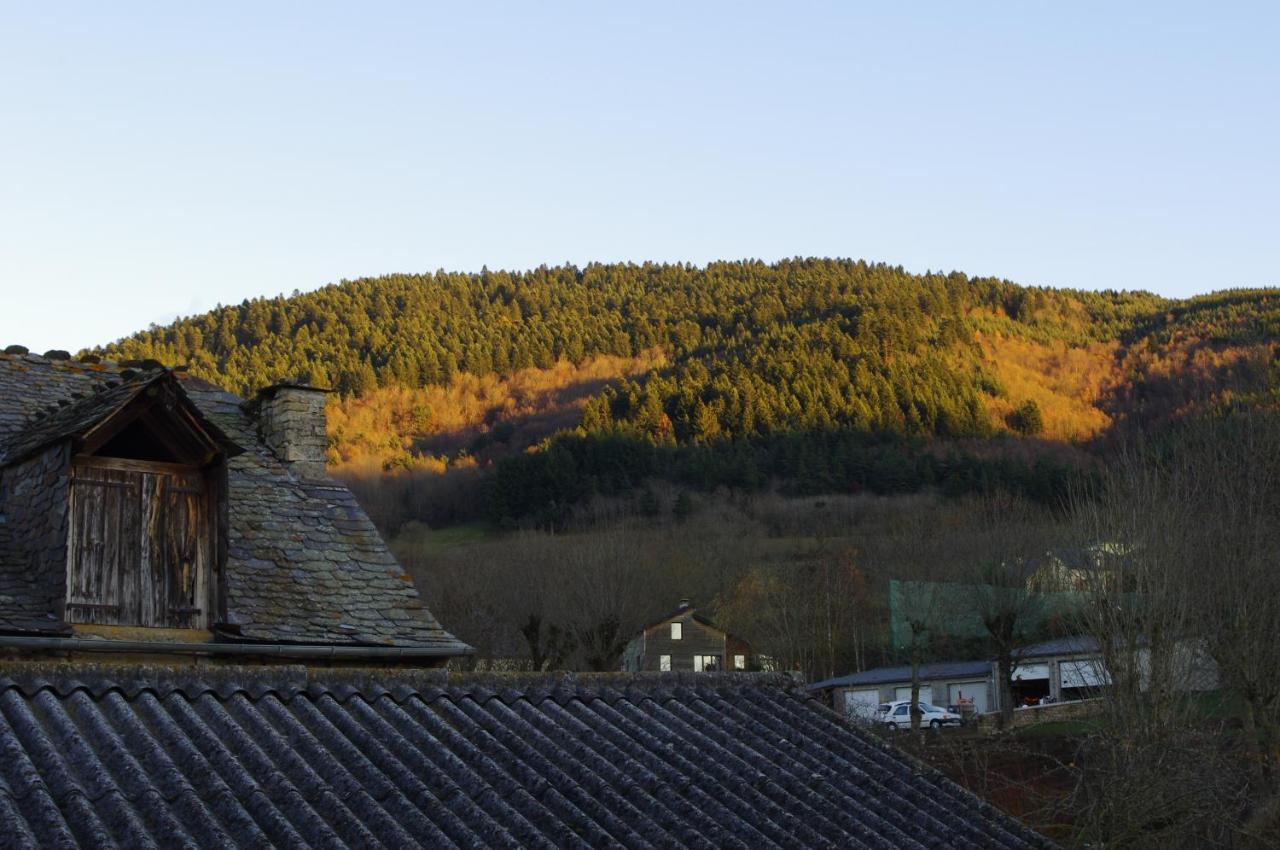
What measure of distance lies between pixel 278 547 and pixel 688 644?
5812 centimetres

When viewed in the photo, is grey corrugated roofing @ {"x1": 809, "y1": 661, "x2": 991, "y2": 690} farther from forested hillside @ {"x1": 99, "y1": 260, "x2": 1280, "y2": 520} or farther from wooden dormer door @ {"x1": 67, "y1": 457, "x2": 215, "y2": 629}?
wooden dormer door @ {"x1": 67, "y1": 457, "x2": 215, "y2": 629}

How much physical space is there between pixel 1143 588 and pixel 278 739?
80.1 feet

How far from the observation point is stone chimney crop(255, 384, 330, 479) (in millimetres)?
17047

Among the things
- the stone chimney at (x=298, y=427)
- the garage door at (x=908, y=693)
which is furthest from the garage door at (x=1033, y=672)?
the stone chimney at (x=298, y=427)

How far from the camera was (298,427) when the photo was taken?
1722 centimetres

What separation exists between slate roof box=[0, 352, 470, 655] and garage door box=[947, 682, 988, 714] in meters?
42.7

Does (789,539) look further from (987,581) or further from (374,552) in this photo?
(374,552)

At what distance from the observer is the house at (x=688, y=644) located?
7069 cm

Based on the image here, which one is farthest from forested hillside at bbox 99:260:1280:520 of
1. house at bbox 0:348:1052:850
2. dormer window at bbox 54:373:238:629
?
house at bbox 0:348:1052:850

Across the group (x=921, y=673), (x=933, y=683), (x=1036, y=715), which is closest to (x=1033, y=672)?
(x=933, y=683)

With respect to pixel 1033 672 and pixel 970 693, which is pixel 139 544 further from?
pixel 970 693

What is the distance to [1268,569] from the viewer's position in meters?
28.9

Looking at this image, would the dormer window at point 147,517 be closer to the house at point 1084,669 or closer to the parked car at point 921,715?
the house at point 1084,669

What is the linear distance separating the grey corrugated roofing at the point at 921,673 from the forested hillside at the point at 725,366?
54.8 ft
